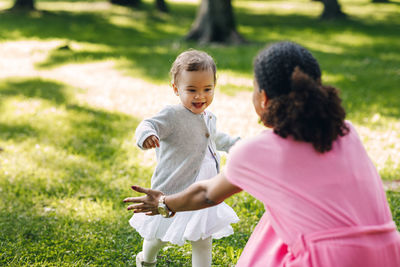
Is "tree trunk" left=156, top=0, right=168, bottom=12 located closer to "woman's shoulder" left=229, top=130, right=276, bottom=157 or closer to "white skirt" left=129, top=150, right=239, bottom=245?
"white skirt" left=129, top=150, right=239, bottom=245

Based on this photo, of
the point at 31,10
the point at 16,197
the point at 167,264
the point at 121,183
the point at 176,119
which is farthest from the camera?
the point at 31,10

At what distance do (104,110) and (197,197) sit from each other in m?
5.52

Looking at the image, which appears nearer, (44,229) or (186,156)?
(186,156)

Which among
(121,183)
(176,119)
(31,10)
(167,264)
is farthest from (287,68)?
(31,10)

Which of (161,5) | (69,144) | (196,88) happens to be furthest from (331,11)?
(196,88)

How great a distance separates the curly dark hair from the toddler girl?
84 cm

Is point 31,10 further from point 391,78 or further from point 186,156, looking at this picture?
point 186,156

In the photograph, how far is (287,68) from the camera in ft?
6.57

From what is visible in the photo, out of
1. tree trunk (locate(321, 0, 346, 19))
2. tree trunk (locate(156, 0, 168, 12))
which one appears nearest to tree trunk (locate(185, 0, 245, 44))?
tree trunk (locate(321, 0, 346, 19))

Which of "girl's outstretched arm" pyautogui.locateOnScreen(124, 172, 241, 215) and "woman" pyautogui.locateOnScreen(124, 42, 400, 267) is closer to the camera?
"woman" pyautogui.locateOnScreen(124, 42, 400, 267)

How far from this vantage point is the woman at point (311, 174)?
193 cm

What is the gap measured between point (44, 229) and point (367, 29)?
50.7 feet

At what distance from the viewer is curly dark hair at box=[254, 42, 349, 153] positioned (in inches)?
75.5

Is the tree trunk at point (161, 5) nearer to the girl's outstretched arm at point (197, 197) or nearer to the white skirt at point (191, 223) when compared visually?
the white skirt at point (191, 223)
